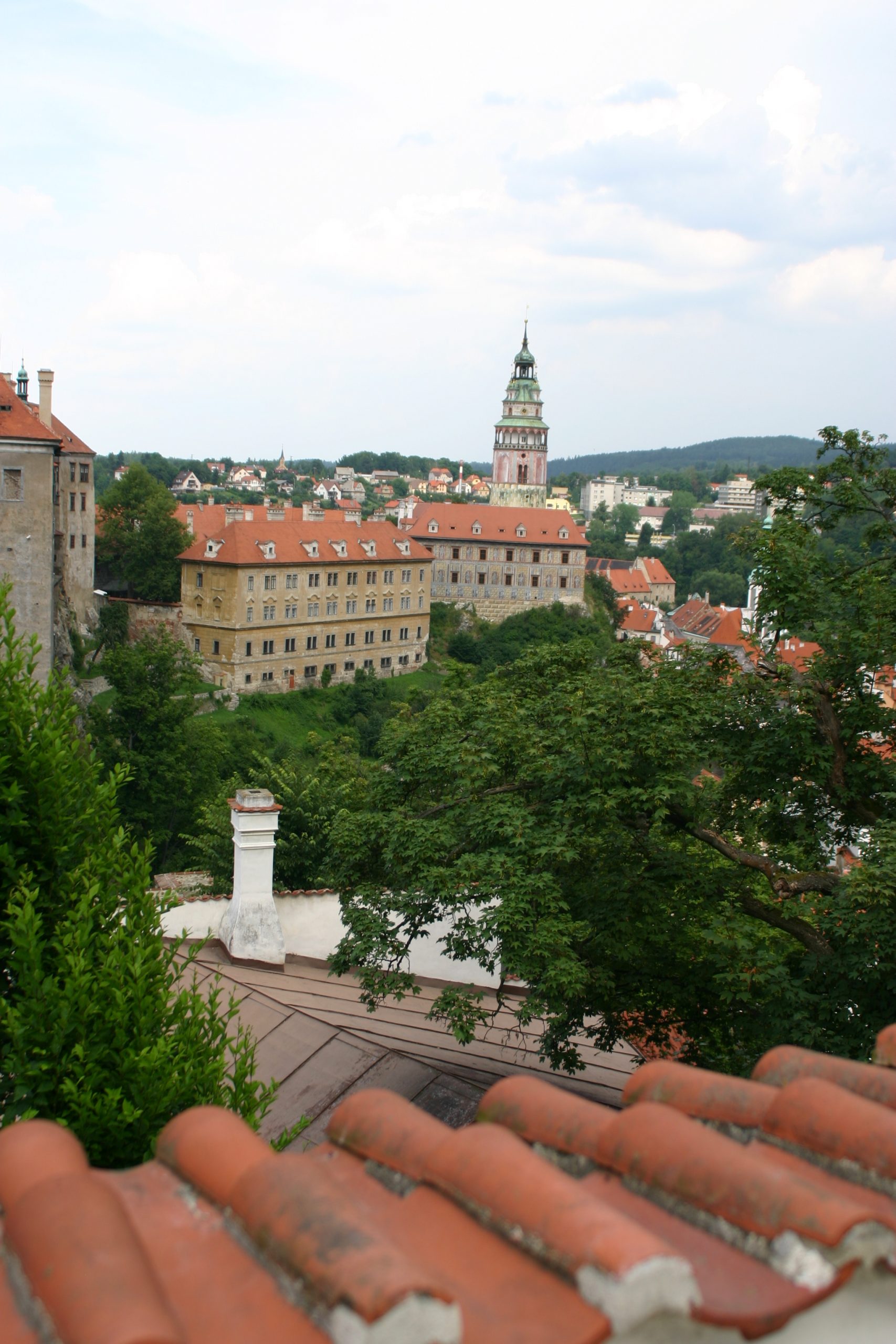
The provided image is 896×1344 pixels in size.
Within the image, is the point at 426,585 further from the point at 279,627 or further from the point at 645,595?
the point at 645,595

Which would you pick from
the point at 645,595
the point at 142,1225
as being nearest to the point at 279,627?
the point at 142,1225

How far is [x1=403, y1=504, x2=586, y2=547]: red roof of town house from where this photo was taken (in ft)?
285

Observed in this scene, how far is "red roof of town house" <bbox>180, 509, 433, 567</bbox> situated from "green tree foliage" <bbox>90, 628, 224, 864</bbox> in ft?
71.1

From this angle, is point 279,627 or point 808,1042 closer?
point 808,1042

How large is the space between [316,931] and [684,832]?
3946 millimetres

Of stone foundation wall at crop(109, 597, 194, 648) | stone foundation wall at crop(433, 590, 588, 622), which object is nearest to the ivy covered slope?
stone foundation wall at crop(109, 597, 194, 648)

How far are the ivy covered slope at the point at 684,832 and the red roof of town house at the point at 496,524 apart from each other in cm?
7508

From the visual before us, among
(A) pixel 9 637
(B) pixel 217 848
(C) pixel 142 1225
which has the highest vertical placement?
(A) pixel 9 637

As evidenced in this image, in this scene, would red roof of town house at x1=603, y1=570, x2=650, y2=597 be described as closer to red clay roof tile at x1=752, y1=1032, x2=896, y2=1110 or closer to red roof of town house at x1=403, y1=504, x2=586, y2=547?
red roof of town house at x1=403, y1=504, x2=586, y2=547

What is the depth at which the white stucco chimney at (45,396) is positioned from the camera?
43.2 m

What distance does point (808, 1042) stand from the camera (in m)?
8.61

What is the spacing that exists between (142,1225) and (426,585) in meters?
74.0

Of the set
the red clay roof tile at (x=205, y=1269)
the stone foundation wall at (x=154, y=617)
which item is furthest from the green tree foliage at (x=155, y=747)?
the red clay roof tile at (x=205, y=1269)

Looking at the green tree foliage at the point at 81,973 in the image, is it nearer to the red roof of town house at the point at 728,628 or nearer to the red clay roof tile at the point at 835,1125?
the red clay roof tile at the point at 835,1125
